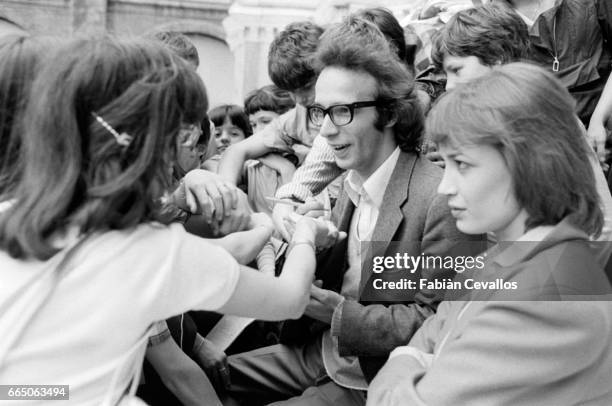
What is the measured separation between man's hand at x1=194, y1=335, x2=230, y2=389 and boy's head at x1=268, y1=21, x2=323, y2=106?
3.89 feet

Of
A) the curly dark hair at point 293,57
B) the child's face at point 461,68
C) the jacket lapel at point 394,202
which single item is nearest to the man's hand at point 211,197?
the jacket lapel at point 394,202

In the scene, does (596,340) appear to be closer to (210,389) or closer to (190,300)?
(190,300)

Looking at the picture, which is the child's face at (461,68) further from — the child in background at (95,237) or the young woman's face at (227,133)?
the young woman's face at (227,133)

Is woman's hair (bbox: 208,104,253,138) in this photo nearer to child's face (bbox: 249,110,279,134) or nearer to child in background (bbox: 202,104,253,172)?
child in background (bbox: 202,104,253,172)

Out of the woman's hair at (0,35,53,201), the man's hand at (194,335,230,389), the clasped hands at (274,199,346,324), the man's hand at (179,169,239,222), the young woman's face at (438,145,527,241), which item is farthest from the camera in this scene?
the man's hand at (194,335,230,389)

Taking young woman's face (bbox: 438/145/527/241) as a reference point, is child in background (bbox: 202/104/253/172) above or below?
below

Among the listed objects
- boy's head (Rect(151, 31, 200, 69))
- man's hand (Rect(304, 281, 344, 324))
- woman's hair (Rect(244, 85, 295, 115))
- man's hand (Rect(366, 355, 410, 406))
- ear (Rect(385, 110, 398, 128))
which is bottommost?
woman's hair (Rect(244, 85, 295, 115))

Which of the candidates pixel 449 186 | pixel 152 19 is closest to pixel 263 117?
pixel 449 186

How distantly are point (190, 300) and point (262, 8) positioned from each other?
7110 mm

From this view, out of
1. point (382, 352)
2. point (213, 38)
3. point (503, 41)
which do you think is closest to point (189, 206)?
point (382, 352)

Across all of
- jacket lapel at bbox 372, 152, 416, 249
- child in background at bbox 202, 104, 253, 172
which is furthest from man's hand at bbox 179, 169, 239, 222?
child in background at bbox 202, 104, 253, 172

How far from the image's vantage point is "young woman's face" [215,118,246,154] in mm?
5012

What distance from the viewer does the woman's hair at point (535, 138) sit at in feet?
5.11

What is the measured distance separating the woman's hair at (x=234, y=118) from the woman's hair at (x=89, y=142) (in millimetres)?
3585
